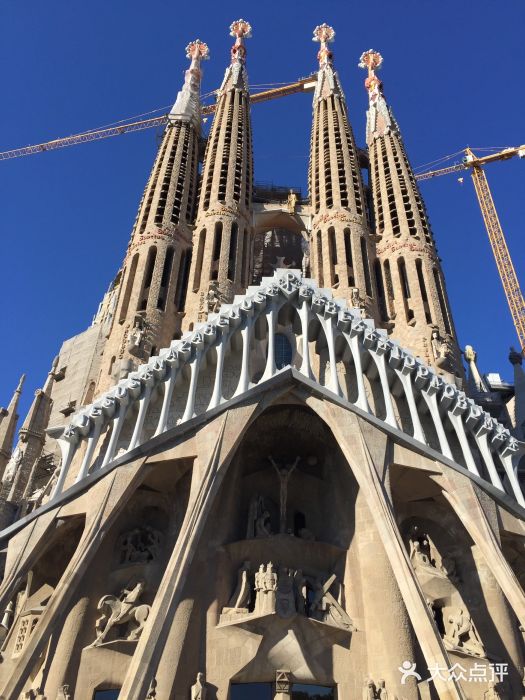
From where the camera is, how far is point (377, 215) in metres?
26.0

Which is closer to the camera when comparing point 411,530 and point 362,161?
point 411,530

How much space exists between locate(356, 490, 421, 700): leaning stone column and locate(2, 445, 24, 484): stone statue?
1114 cm

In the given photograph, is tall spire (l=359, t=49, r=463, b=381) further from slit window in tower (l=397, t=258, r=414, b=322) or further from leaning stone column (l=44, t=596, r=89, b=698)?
leaning stone column (l=44, t=596, r=89, b=698)

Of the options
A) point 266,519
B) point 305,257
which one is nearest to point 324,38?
point 305,257

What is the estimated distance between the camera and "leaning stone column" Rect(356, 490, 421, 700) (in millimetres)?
13102

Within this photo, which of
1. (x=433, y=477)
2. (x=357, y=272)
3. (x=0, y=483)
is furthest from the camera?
(x=357, y=272)

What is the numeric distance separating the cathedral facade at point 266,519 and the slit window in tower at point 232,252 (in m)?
1.40

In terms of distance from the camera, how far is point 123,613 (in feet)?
45.3

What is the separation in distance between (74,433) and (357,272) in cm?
1201

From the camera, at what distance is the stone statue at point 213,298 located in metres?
20.4

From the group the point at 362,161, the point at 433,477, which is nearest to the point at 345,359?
the point at 433,477

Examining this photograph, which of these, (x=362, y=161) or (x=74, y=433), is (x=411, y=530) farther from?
(x=362, y=161)

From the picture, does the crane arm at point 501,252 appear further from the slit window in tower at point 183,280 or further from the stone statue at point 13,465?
the stone statue at point 13,465

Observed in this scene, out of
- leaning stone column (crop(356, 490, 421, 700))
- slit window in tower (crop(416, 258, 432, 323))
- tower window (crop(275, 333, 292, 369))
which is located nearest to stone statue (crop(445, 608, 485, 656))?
leaning stone column (crop(356, 490, 421, 700))
